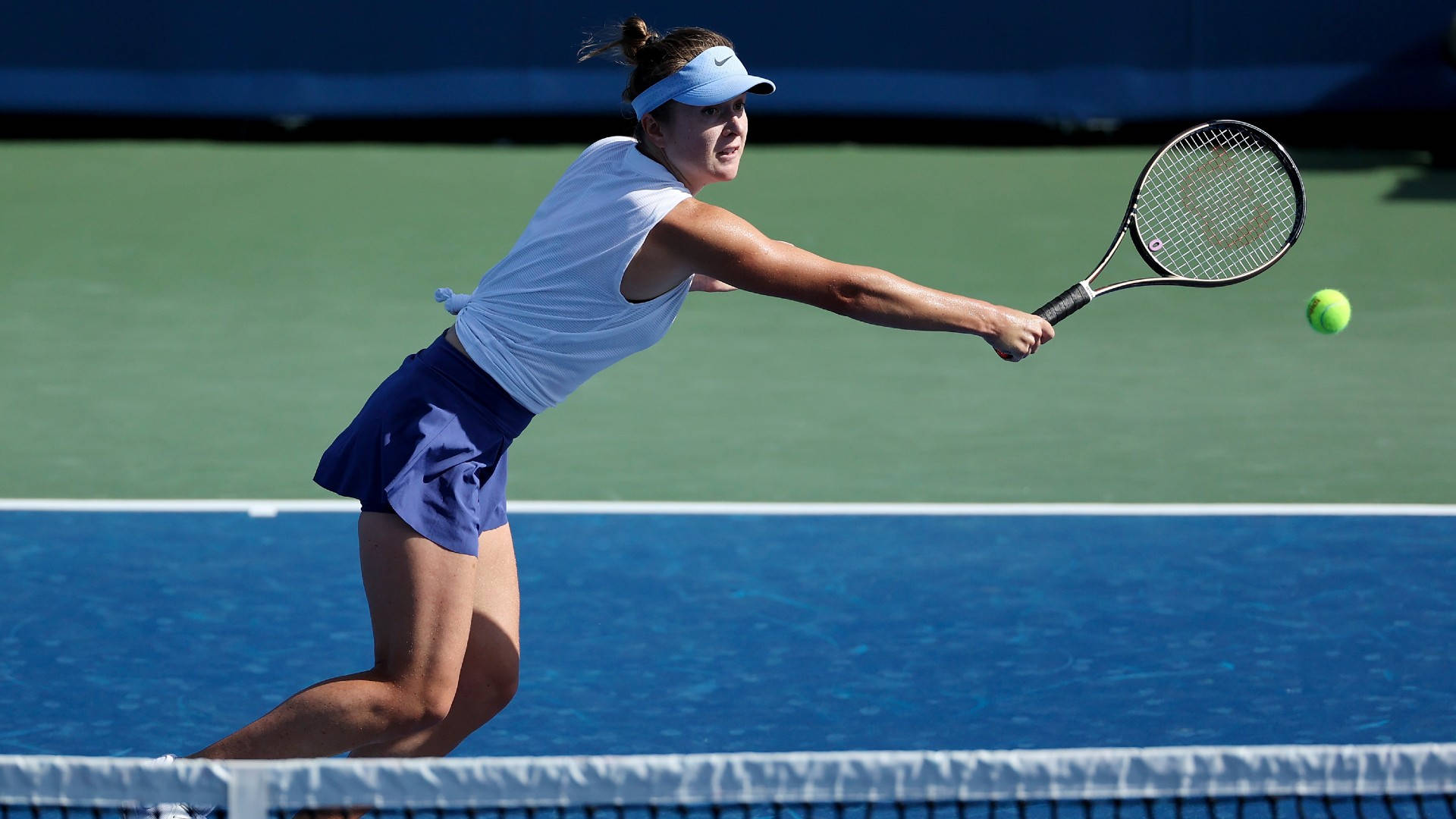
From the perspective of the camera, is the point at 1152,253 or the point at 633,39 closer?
the point at 633,39

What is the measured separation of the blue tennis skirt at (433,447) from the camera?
359cm

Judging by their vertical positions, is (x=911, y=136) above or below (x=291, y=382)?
above

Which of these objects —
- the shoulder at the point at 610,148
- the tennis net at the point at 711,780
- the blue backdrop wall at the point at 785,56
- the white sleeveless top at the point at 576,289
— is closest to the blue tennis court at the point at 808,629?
the white sleeveless top at the point at 576,289

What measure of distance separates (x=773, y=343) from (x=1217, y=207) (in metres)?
3.27

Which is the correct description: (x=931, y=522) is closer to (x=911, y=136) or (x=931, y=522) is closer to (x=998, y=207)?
(x=998, y=207)

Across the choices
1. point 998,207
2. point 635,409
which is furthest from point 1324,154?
point 635,409

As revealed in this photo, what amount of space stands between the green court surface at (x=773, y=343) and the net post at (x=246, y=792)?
4.42 m

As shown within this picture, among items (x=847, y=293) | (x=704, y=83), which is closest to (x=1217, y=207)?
(x=847, y=293)

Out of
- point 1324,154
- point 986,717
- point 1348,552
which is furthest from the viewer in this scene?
point 1324,154

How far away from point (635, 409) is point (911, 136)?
17.5 feet

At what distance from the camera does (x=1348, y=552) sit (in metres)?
6.24

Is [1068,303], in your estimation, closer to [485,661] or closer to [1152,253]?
[1152,253]

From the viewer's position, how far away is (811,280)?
3521mm

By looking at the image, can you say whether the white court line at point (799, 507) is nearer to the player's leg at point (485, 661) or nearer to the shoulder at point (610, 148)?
the player's leg at point (485, 661)
